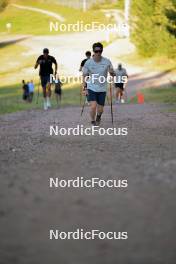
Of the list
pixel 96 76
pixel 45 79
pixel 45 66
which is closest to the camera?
pixel 96 76

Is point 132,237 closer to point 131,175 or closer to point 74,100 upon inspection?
point 131,175

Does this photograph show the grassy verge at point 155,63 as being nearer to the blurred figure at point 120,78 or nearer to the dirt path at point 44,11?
the blurred figure at point 120,78

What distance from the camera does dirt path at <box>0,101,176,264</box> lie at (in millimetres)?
5910

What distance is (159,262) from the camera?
222 inches

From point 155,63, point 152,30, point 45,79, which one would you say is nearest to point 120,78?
point 45,79

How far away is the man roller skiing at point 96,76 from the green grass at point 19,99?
1018 centimetres

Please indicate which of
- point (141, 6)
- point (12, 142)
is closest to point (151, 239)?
point (12, 142)

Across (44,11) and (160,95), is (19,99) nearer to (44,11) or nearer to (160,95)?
(160,95)

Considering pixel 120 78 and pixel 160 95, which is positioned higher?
pixel 120 78

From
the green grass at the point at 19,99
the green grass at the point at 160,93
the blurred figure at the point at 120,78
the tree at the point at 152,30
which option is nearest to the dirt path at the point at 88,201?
the blurred figure at the point at 120,78

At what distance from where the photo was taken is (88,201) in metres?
7.45

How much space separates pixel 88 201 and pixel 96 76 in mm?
7194

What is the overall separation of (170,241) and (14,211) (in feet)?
6.15

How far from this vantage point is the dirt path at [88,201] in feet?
19.4
